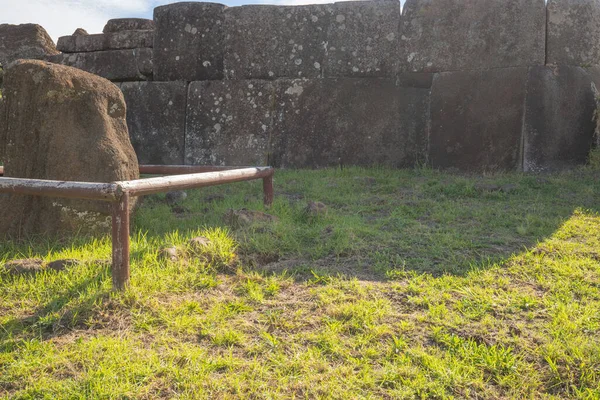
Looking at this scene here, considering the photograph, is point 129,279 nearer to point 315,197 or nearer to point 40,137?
point 40,137

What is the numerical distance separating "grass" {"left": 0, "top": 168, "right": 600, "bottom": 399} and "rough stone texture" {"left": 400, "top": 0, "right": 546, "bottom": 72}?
2.50 metres

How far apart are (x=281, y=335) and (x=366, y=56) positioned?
15.8 feet

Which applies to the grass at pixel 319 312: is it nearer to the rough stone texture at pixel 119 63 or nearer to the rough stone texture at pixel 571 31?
the rough stone texture at pixel 571 31

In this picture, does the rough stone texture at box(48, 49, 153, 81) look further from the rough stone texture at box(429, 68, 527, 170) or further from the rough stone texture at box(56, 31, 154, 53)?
the rough stone texture at box(429, 68, 527, 170)

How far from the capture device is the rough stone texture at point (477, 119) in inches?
234

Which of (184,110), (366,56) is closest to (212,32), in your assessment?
(184,110)

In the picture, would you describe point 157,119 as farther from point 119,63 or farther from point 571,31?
point 571,31

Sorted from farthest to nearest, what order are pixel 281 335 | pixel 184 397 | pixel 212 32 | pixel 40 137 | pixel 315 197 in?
1. pixel 212 32
2. pixel 315 197
3. pixel 40 137
4. pixel 281 335
5. pixel 184 397

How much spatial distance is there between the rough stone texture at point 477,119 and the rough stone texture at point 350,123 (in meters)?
0.20

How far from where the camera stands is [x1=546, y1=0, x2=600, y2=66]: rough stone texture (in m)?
5.91

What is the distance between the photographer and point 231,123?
6.91 m

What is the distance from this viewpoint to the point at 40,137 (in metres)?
3.76

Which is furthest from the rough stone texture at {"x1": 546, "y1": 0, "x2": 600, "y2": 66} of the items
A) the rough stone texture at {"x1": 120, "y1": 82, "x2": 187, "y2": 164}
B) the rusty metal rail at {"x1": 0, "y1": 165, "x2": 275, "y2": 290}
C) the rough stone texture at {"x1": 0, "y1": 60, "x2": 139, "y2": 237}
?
the rough stone texture at {"x1": 0, "y1": 60, "x2": 139, "y2": 237}

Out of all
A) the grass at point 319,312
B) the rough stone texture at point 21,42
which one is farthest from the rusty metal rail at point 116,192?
the rough stone texture at point 21,42
